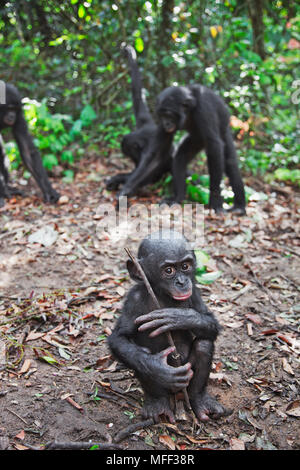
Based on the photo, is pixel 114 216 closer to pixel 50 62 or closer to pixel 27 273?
pixel 27 273

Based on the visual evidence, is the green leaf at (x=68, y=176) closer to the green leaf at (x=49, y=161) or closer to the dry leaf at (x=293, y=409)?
the green leaf at (x=49, y=161)

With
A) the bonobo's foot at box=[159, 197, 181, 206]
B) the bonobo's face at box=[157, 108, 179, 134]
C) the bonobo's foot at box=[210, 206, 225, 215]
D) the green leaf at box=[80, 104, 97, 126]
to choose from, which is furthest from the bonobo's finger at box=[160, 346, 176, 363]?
the green leaf at box=[80, 104, 97, 126]

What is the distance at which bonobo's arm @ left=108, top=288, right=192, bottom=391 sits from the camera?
10.6 feet

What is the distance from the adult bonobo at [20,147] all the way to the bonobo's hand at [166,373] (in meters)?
5.54

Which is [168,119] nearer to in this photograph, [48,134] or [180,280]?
[48,134]

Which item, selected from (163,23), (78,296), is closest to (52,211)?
(78,296)

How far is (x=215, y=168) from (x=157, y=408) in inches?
207

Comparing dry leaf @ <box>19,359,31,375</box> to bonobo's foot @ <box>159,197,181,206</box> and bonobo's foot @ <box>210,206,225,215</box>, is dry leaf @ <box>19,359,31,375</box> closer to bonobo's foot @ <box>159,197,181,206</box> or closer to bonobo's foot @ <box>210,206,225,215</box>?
bonobo's foot @ <box>159,197,181,206</box>

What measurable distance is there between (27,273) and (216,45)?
8.41 metres

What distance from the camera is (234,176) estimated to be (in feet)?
27.0

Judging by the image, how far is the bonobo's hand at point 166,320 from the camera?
3299 millimetres

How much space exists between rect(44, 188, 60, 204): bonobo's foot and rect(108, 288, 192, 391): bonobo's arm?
17.1 ft

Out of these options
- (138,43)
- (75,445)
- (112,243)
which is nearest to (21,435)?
(75,445)

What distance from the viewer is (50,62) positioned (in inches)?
463
